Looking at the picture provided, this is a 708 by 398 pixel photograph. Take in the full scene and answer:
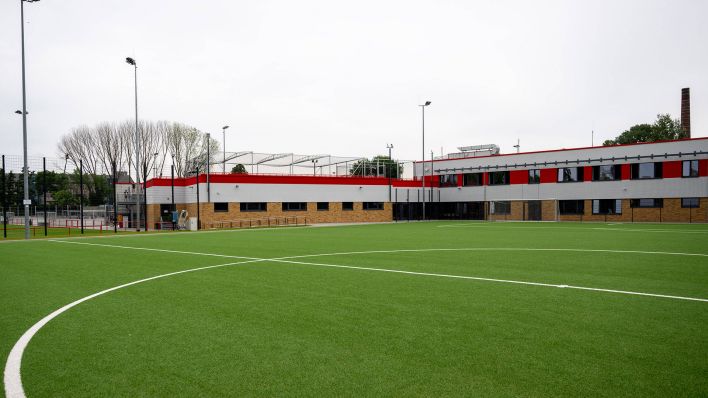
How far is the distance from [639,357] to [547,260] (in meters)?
8.60

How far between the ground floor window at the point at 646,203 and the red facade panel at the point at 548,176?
23.5 ft

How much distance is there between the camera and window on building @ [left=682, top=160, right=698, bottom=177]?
3984 centimetres

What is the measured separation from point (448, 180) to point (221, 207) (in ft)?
88.8

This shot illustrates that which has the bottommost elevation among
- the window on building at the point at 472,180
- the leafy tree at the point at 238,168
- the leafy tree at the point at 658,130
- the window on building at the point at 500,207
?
the window on building at the point at 500,207

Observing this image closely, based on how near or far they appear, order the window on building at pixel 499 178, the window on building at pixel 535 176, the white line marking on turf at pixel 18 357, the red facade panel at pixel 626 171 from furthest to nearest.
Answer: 1. the window on building at pixel 499 178
2. the window on building at pixel 535 176
3. the red facade panel at pixel 626 171
4. the white line marking on turf at pixel 18 357

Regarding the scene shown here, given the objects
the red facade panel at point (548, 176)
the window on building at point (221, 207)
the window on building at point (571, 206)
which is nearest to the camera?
the window on building at point (221, 207)

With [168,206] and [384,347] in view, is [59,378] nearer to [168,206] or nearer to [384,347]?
[384,347]

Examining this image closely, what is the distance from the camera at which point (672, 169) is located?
40750 mm

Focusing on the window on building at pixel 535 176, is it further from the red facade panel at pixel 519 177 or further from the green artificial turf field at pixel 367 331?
the green artificial turf field at pixel 367 331

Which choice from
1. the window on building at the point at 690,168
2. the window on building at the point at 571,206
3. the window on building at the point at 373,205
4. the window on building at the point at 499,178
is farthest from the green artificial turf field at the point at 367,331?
the window on building at the point at 499,178

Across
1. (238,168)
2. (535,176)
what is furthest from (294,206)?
(535,176)

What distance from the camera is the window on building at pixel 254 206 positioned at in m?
43.0

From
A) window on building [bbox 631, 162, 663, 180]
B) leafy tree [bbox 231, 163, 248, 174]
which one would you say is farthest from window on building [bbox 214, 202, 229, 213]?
window on building [bbox 631, 162, 663, 180]

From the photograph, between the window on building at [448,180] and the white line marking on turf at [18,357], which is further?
the window on building at [448,180]
